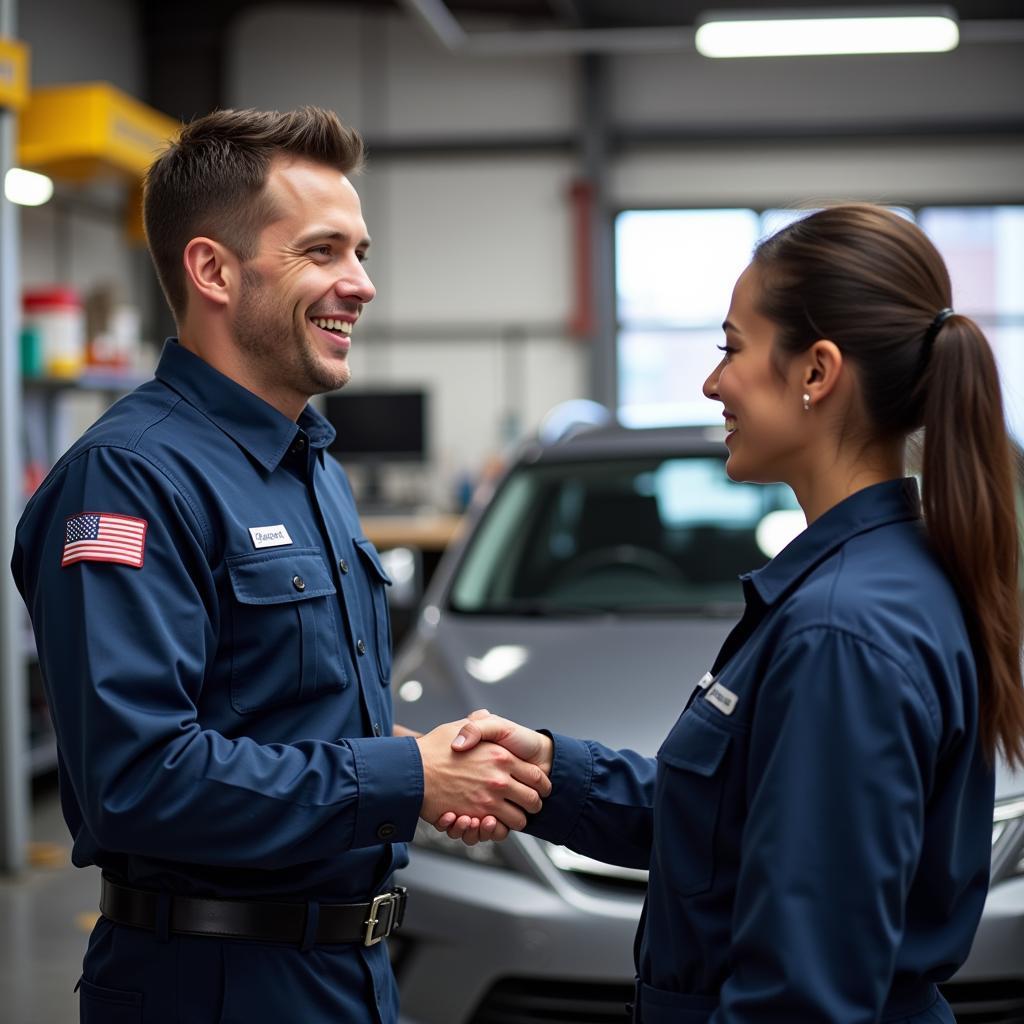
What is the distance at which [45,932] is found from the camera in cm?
379

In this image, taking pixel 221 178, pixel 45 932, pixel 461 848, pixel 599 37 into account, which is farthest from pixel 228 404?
pixel 599 37

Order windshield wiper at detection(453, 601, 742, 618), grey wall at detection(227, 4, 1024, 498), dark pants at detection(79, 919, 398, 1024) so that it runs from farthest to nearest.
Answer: grey wall at detection(227, 4, 1024, 498) → windshield wiper at detection(453, 601, 742, 618) → dark pants at detection(79, 919, 398, 1024)

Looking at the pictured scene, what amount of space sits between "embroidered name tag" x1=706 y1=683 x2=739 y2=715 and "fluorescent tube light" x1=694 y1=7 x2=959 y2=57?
5.87 m

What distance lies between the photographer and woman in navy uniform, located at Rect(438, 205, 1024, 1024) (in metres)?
1.03

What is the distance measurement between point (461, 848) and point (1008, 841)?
91 cm

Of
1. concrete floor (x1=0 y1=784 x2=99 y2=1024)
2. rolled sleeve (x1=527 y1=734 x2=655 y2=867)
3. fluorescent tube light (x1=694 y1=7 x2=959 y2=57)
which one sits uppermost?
fluorescent tube light (x1=694 y1=7 x2=959 y2=57)

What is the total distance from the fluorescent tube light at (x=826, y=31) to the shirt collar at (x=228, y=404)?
5.50m

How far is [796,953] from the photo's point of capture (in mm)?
1026

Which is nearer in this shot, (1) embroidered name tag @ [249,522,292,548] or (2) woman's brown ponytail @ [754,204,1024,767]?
(2) woman's brown ponytail @ [754,204,1024,767]

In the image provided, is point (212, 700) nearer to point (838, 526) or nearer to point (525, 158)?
point (838, 526)

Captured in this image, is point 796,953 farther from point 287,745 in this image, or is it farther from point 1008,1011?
point 1008,1011

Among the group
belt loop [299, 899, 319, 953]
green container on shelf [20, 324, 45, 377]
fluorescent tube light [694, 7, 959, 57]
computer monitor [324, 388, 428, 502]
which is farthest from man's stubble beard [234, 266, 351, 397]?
computer monitor [324, 388, 428, 502]

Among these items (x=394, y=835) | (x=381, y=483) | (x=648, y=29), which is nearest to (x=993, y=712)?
(x=394, y=835)

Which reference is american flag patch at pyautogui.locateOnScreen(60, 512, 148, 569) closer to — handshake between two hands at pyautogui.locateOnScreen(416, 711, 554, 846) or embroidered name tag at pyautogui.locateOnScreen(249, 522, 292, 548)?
embroidered name tag at pyautogui.locateOnScreen(249, 522, 292, 548)
